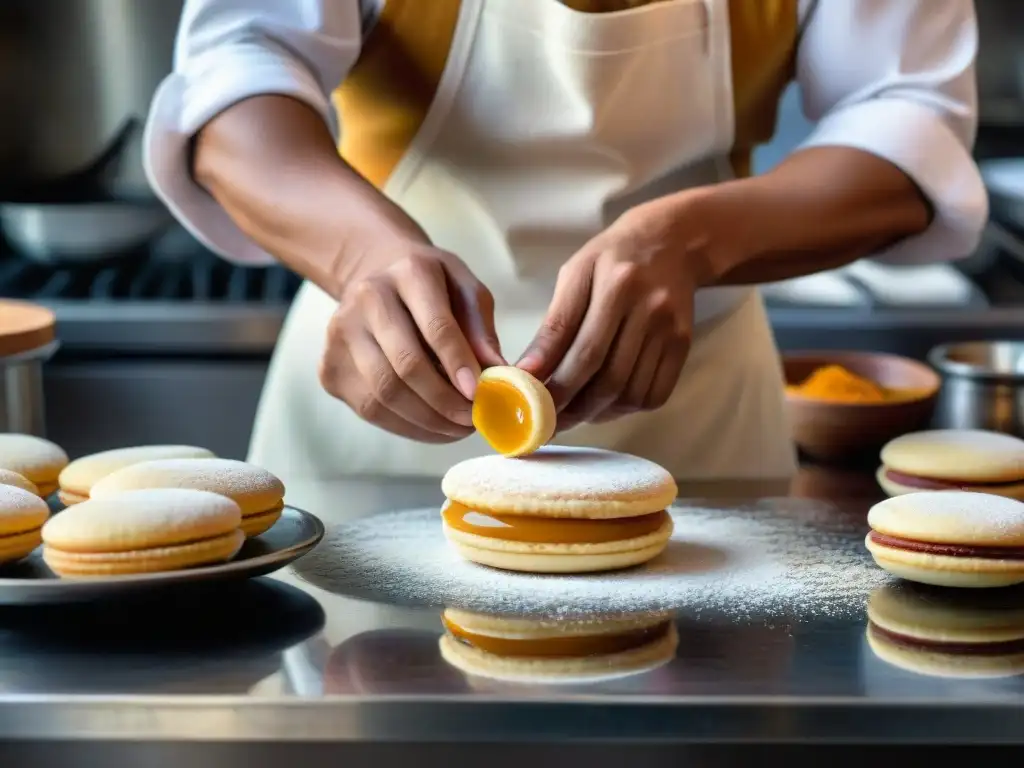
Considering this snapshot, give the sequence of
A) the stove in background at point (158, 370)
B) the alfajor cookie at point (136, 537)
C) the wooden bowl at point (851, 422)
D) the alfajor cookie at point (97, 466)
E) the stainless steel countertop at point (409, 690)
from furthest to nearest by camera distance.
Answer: the stove in background at point (158, 370) → the wooden bowl at point (851, 422) → the alfajor cookie at point (97, 466) → the alfajor cookie at point (136, 537) → the stainless steel countertop at point (409, 690)

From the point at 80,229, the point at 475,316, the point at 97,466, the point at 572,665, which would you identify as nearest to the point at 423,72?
the point at 475,316

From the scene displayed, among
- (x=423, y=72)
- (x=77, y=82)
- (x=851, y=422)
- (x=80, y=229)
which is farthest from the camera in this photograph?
(x=77, y=82)

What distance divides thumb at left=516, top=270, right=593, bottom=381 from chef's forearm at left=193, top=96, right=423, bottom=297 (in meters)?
0.13

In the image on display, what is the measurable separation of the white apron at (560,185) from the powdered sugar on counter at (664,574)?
12.3 inches

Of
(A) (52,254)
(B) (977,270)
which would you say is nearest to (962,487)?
(B) (977,270)

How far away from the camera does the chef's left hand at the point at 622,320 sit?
40.7 inches

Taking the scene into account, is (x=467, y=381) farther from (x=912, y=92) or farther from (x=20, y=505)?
(x=912, y=92)

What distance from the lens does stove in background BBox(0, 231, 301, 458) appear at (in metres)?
2.14

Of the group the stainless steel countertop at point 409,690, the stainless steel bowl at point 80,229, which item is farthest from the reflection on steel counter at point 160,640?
the stainless steel bowl at point 80,229

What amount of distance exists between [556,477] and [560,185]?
1.52 feet

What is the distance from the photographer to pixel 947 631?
0.82m

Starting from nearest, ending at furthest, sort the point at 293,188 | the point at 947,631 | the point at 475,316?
the point at 947,631, the point at 475,316, the point at 293,188

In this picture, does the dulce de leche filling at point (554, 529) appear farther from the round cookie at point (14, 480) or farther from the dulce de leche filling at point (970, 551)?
the round cookie at point (14, 480)

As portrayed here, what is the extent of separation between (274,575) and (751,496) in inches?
17.3
